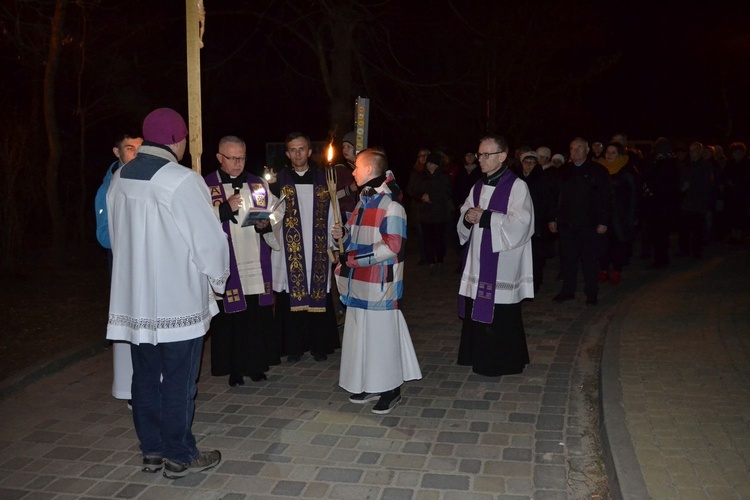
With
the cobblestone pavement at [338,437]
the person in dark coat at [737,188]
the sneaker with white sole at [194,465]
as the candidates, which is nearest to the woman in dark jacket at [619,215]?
the cobblestone pavement at [338,437]

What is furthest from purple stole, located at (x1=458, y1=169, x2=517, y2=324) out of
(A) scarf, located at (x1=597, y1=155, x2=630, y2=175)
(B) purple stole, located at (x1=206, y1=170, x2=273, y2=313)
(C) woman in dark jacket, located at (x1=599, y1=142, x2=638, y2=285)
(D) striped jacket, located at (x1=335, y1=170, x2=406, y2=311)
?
(A) scarf, located at (x1=597, y1=155, x2=630, y2=175)

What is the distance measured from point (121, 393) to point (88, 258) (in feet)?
32.5

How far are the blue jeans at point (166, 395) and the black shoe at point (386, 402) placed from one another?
5.24ft

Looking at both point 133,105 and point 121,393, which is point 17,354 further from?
point 133,105

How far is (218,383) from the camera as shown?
6879 mm

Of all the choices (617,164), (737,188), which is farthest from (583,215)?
(737,188)

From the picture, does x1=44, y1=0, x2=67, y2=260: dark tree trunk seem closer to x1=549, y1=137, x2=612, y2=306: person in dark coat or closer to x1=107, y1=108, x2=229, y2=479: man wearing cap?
x1=549, y1=137, x2=612, y2=306: person in dark coat

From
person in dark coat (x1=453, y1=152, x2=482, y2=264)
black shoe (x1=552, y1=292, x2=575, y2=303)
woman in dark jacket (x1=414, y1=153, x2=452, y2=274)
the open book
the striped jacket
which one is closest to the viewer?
the striped jacket

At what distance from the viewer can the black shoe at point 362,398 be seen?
245 inches

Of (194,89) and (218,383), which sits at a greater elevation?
(194,89)

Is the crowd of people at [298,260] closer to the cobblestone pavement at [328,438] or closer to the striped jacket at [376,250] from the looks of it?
the striped jacket at [376,250]

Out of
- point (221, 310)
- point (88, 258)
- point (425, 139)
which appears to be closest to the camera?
point (221, 310)

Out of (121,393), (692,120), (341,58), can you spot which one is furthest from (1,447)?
(692,120)

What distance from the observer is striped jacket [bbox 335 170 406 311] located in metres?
5.76
